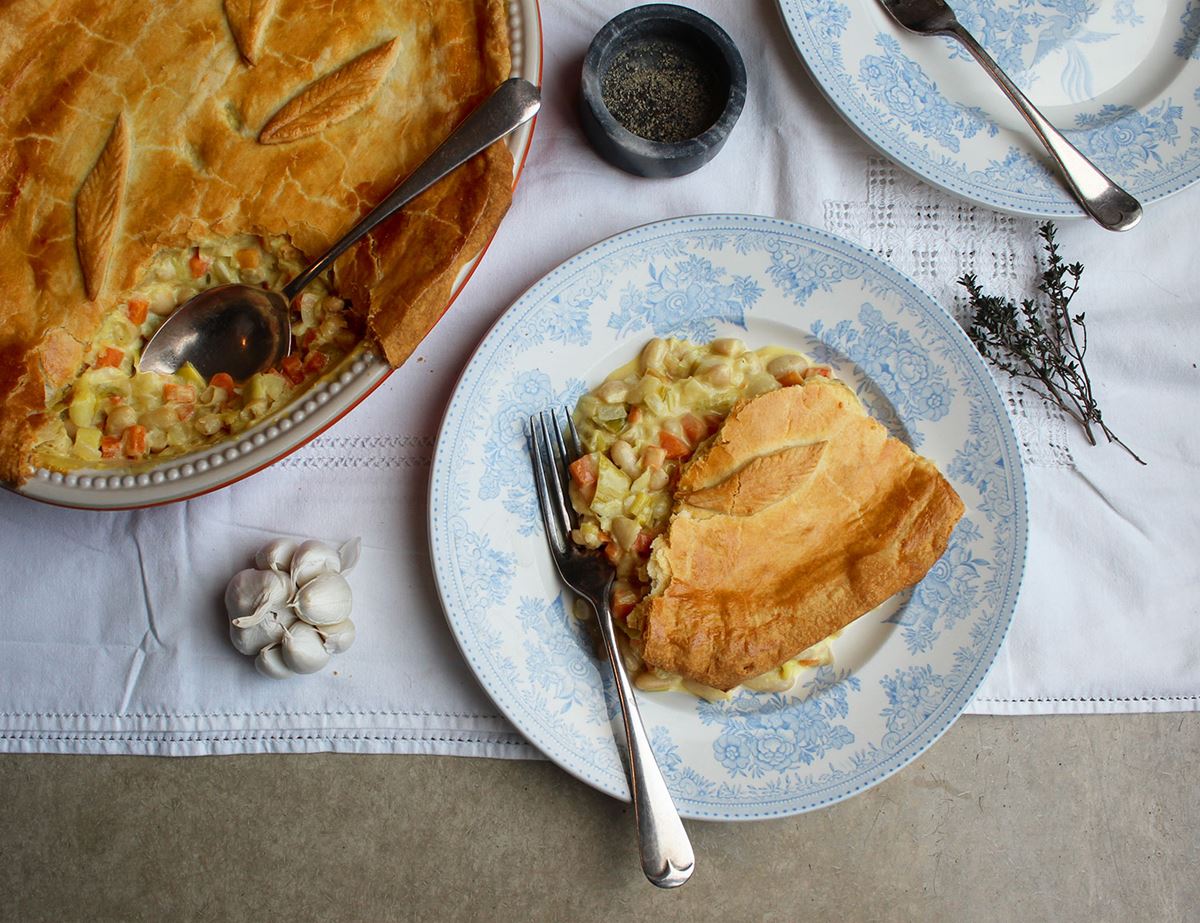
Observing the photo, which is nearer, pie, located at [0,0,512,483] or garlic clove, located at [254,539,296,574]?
pie, located at [0,0,512,483]

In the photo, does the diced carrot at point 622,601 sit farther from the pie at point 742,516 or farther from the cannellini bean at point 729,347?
the cannellini bean at point 729,347

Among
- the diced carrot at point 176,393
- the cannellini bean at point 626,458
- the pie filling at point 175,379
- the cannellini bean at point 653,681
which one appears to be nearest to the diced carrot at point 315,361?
the pie filling at point 175,379

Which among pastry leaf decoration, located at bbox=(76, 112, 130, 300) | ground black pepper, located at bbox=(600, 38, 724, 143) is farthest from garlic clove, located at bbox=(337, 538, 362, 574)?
ground black pepper, located at bbox=(600, 38, 724, 143)

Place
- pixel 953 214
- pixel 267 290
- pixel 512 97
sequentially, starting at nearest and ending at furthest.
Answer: pixel 512 97
pixel 267 290
pixel 953 214

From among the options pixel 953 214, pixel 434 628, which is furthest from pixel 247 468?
pixel 953 214

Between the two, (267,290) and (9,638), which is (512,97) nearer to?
(267,290)

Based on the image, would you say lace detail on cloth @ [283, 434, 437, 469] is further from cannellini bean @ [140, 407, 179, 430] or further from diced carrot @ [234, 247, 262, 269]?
diced carrot @ [234, 247, 262, 269]

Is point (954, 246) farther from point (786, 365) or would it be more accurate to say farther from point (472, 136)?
point (472, 136)
